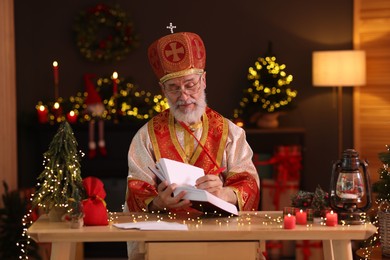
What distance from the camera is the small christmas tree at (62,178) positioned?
3.53 metres

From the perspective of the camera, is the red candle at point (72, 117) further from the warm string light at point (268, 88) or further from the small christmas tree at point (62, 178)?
the small christmas tree at point (62, 178)

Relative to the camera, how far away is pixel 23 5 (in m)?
7.70

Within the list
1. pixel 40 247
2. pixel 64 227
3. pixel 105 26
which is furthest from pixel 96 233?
pixel 105 26

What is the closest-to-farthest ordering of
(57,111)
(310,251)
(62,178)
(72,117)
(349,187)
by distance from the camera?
1. (349,187)
2. (62,178)
3. (310,251)
4. (72,117)
5. (57,111)

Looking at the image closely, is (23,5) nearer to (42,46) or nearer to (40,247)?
(42,46)

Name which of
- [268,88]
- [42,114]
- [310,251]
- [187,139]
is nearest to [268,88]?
[268,88]

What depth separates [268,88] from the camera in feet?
24.2

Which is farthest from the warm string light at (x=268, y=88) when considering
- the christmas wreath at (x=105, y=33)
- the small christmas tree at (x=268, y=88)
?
the christmas wreath at (x=105, y=33)

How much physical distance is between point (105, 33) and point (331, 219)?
15.2 feet

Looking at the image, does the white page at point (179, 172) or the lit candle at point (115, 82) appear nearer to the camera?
the white page at point (179, 172)

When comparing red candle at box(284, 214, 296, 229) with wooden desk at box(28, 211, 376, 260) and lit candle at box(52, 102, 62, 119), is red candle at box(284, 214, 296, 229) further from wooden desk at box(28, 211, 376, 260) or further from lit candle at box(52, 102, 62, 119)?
lit candle at box(52, 102, 62, 119)

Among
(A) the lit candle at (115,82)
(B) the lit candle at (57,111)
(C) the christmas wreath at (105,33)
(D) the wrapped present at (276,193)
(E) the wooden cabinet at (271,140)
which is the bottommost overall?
(D) the wrapped present at (276,193)

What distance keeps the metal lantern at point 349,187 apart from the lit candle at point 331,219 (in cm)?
8

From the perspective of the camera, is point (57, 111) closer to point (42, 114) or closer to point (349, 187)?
point (42, 114)
